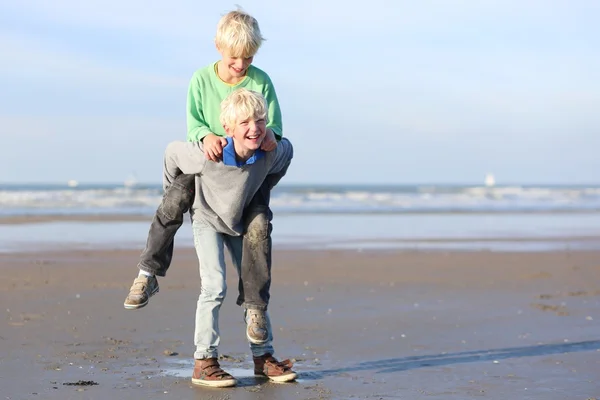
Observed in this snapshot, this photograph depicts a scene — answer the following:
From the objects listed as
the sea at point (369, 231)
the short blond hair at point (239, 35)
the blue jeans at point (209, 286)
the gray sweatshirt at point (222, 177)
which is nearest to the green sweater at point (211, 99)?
the gray sweatshirt at point (222, 177)

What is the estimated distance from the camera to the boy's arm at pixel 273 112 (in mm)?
4574

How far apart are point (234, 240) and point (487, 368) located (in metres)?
1.73

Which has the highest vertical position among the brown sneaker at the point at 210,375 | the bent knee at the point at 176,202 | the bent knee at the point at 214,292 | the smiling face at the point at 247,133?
the smiling face at the point at 247,133

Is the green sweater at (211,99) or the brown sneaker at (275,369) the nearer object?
the green sweater at (211,99)

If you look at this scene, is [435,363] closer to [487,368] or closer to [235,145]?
[487,368]

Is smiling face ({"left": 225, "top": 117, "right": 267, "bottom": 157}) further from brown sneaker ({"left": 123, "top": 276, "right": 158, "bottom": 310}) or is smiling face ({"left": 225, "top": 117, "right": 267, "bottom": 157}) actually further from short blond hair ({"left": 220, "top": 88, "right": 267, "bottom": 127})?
brown sneaker ({"left": 123, "top": 276, "right": 158, "bottom": 310})

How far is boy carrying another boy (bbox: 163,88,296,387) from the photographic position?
14.1 ft

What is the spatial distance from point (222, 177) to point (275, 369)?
1137 mm

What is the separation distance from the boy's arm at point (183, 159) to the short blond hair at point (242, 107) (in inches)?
10.2

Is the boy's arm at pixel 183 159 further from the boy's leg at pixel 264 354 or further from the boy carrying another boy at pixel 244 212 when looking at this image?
the boy's leg at pixel 264 354

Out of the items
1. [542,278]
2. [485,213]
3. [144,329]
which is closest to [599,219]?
[485,213]

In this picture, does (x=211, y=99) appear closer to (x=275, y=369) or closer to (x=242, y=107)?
(x=242, y=107)

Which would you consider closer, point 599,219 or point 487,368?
point 487,368

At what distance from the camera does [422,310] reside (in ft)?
23.8
